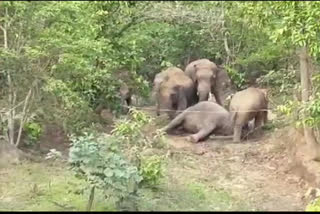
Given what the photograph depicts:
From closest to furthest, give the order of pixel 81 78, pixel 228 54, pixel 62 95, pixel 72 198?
pixel 72 198 < pixel 62 95 < pixel 81 78 < pixel 228 54

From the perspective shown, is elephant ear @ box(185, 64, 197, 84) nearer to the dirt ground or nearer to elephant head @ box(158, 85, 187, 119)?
elephant head @ box(158, 85, 187, 119)

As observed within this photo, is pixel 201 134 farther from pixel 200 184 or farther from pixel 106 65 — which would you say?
pixel 200 184

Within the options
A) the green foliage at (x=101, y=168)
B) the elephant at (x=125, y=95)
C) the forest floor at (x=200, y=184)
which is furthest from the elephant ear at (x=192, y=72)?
the green foliage at (x=101, y=168)

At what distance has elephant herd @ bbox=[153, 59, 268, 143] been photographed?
34.5 ft

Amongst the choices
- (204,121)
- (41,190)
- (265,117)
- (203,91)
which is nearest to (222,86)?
(203,91)

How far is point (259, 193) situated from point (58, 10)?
3.02 m

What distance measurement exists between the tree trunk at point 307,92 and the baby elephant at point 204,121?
2.34m

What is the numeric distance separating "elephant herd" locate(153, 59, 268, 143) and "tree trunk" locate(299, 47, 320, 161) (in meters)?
2.02

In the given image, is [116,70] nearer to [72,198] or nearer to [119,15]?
[119,15]

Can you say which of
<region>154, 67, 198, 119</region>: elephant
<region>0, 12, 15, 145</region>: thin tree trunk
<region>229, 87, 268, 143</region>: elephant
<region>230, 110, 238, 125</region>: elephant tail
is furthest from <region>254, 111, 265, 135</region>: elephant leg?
<region>0, 12, 15, 145</region>: thin tree trunk

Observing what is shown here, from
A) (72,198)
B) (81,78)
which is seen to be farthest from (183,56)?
(72,198)

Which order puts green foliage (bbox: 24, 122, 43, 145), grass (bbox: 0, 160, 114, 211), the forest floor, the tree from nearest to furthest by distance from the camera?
the tree
grass (bbox: 0, 160, 114, 211)
the forest floor
green foliage (bbox: 24, 122, 43, 145)

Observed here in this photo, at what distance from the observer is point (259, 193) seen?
7734 mm

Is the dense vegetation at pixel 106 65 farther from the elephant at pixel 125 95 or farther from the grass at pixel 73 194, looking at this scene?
the grass at pixel 73 194
